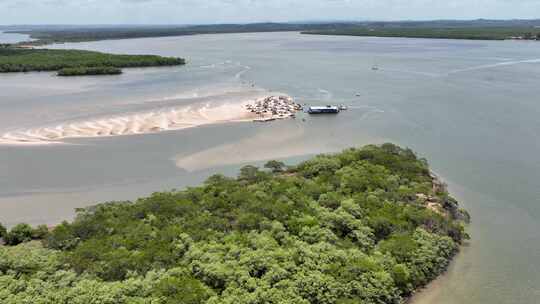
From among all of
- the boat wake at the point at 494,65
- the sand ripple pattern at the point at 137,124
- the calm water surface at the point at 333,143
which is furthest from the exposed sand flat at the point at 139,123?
the boat wake at the point at 494,65

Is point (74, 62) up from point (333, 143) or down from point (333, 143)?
up

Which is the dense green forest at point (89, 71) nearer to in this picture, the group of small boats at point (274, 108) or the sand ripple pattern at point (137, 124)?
the sand ripple pattern at point (137, 124)

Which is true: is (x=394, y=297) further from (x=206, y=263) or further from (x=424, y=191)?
(x=424, y=191)

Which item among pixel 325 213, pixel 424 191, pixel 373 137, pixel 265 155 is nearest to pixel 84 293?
pixel 325 213

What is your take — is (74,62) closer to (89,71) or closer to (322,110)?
(89,71)

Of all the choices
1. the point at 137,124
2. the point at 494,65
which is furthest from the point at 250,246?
the point at 494,65

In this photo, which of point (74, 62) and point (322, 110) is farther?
point (74, 62)

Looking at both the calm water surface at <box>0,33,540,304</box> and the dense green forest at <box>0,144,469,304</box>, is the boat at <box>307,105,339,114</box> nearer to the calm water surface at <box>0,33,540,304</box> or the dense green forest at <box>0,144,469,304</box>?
the calm water surface at <box>0,33,540,304</box>

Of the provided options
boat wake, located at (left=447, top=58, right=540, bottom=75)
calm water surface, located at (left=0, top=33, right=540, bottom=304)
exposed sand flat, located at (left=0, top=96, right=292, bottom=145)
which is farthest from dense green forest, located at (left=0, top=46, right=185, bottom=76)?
boat wake, located at (left=447, top=58, right=540, bottom=75)
